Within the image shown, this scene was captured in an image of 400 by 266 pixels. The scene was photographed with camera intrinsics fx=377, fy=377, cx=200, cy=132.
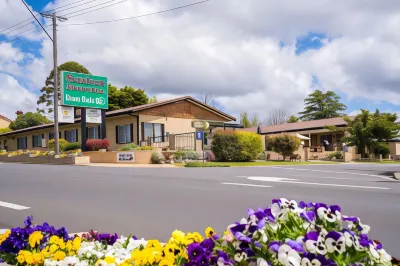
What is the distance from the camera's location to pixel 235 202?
8.91m

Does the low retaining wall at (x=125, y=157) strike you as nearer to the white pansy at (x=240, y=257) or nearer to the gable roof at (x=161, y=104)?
the gable roof at (x=161, y=104)

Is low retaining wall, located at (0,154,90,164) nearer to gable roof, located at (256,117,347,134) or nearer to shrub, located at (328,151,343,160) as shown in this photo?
shrub, located at (328,151,343,160)

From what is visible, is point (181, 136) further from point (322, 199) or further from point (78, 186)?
point (322, 199)

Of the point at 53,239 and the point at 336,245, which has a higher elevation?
the point at 336,245

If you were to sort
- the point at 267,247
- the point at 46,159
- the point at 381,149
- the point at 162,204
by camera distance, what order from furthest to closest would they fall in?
the point at 381,149
the point at 46,159
the point at 162,204
the point at 267,247

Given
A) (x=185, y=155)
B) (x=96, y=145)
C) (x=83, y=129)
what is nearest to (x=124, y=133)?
(x=83, y=129)

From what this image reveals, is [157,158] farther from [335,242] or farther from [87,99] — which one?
[335,242]

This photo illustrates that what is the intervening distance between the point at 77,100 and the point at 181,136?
880cm

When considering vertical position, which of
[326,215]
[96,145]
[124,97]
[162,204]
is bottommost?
[162,204]

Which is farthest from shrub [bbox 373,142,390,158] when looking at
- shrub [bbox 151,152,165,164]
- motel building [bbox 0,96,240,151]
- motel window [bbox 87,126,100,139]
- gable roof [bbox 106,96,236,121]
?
motel window [bbox 87,126,100,139]

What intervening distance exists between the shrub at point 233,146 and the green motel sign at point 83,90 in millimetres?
10518

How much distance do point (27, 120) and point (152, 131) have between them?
4221 cm

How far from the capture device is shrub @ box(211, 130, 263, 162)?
1088 inches

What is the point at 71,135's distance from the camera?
40.6 meters
